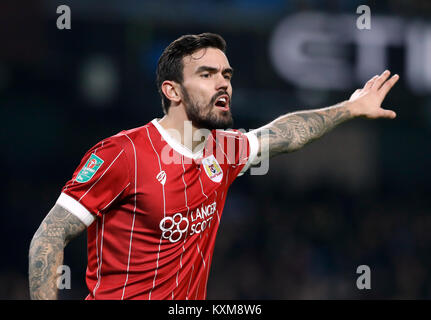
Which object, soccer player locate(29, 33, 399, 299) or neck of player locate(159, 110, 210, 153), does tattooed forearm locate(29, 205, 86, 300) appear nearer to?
soccer player locate(29, 33, 399, 299)

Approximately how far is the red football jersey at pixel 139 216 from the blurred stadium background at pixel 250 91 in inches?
266

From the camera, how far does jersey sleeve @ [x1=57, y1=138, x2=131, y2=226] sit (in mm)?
3336

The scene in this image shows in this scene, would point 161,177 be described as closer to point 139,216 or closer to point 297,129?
point 139,216

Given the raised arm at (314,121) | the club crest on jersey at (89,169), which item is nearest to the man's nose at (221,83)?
the raised arm at (314,121)

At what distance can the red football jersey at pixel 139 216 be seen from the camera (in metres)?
3.37

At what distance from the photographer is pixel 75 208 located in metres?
3.32

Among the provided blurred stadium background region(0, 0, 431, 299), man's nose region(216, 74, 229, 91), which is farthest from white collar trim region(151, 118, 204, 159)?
blurred stadium background region(0, 0, 431, 299)

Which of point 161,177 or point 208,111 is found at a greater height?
point 208,111

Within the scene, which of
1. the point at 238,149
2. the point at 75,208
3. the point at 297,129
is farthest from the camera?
the point at 297,129

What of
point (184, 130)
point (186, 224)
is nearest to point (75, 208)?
point (186, 224)

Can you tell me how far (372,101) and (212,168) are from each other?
121 centimetres
